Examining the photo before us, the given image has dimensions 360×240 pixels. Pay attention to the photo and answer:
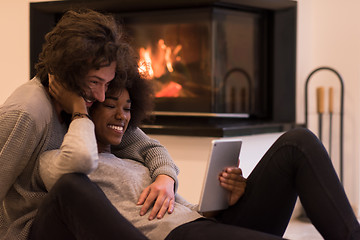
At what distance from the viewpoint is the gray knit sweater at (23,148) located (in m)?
1.35

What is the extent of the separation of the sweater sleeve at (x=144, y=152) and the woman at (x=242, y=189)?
0.13ft

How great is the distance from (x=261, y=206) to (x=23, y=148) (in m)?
0.66

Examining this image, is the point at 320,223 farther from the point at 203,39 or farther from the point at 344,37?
the point at 344,37

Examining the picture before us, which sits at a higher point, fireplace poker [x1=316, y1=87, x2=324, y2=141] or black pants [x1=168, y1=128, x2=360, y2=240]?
fireplace poker [x1=316, y1=87, x2=324, y2=141]

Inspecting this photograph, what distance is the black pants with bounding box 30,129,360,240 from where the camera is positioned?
50.0 inches

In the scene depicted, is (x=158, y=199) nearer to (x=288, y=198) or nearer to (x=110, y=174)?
(x=110, y=174)

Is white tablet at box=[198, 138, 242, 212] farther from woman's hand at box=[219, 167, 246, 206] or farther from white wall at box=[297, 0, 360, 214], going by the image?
white wall at box=[297, 0, 360, 214]

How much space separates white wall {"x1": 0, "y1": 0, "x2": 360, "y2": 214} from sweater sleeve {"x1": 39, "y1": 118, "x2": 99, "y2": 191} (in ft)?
6.09

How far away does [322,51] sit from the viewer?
10.2ft

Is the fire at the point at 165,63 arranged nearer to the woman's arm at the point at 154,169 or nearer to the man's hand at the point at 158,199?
the woman's arm at the point at 154,169

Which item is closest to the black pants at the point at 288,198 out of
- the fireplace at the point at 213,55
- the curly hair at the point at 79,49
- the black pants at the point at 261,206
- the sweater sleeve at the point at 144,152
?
the black pants at the point at 261,206

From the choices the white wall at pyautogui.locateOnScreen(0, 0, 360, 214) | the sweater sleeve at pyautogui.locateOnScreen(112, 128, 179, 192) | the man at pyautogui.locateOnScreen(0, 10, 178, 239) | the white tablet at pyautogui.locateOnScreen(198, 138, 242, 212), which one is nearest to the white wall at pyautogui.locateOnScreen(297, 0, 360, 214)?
the white wall at pyautogui.locateOnScreen(0, 0, 360, 214)

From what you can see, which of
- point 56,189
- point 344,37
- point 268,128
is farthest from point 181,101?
point 56,189

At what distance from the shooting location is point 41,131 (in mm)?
1401
